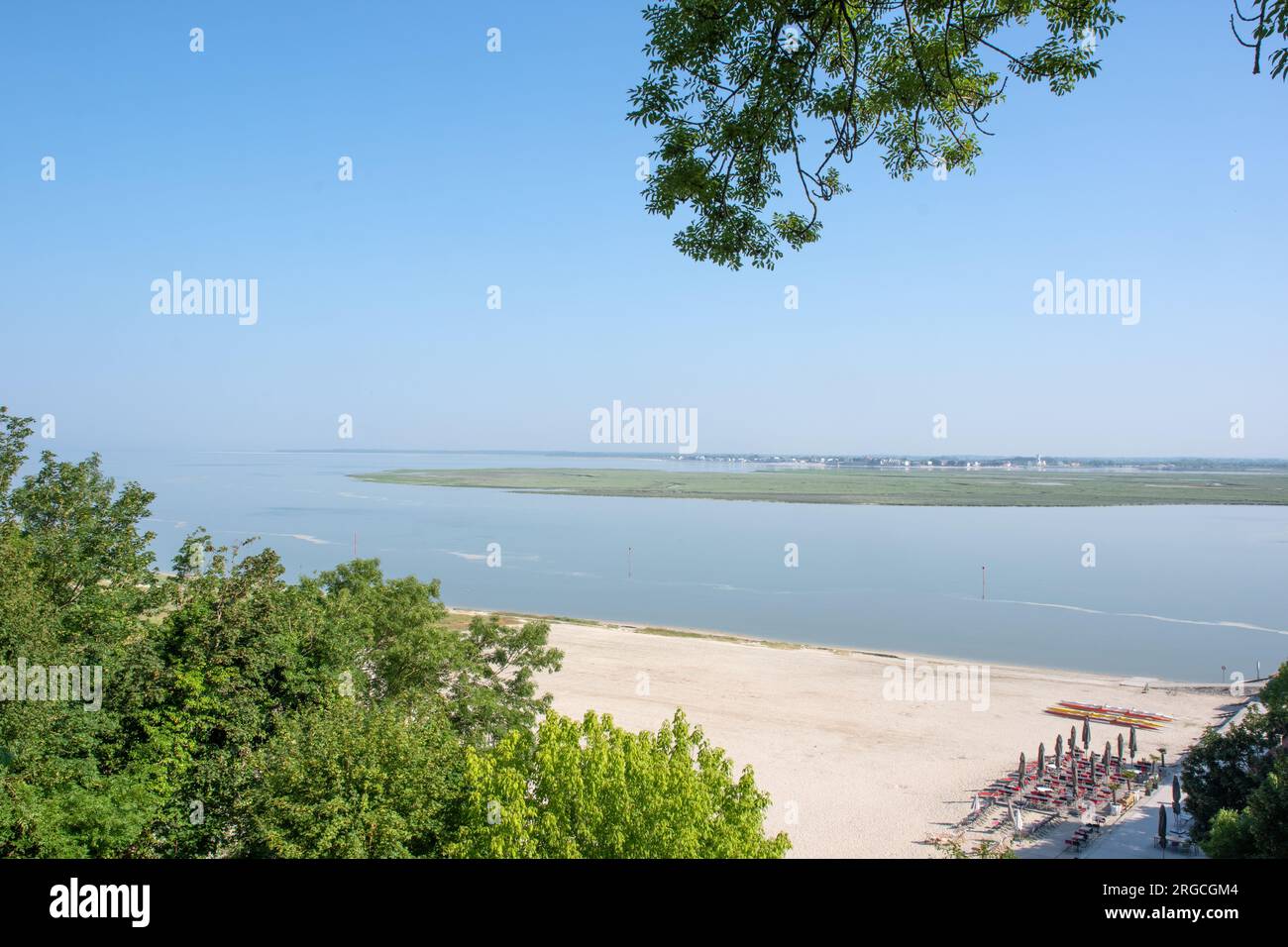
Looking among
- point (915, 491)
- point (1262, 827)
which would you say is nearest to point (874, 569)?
point (1262, 827)

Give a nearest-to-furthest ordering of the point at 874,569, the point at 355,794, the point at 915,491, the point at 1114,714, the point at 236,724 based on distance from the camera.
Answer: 1. the point at 355,794
2. the point at 236,724
3. the point at 1114,714
4. the point at 874,569
5. the point at 915,491

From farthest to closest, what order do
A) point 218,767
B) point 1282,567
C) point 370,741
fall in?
1. point 1282,567
2. point 218,767
3. point 370,741

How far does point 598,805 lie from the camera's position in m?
10.4

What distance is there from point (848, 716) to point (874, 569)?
110 ft

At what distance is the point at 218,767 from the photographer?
43.5 ft

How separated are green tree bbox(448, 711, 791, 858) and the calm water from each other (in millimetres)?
28415

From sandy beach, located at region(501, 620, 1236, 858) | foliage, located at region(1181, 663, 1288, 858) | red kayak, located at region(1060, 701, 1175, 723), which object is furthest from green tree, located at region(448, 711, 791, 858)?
red kayak, located at region(1060, 701, 1175, 723)

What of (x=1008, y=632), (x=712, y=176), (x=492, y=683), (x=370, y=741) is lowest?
(x=1008, y=632)

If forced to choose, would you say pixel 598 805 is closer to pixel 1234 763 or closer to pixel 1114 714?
pixel 1234 763

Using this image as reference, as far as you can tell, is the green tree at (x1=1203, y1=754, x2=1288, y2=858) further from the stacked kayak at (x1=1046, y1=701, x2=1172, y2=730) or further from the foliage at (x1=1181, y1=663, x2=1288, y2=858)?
the stacked kayak at (x1=1046, y1=701, x2=1172, y2=730)

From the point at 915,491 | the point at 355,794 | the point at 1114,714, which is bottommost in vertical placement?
the point at 1114,714
